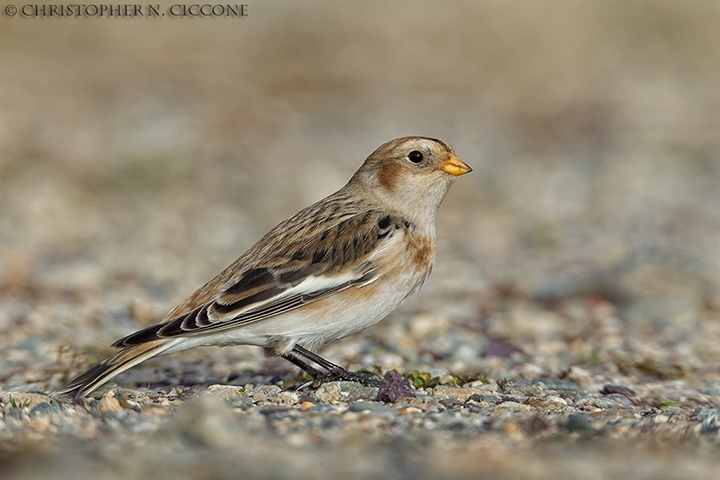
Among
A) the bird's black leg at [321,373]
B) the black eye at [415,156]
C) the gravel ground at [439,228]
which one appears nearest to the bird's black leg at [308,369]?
the bird's black leg at [321,373]

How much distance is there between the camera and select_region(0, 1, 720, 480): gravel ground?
393 cm

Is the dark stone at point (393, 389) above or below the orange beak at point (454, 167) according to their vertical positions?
below

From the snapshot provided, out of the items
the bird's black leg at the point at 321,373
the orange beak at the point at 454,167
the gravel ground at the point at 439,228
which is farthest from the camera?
the orange beak at the point at 454,167

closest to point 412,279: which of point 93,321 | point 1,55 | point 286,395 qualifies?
point 286,395

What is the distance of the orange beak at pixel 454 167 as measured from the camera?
19.0 ft

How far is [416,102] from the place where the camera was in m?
15.2

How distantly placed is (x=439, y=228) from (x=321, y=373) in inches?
208

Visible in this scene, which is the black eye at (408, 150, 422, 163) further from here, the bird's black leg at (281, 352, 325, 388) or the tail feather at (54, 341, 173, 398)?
the tail feather at (54, 341, 173, 398)

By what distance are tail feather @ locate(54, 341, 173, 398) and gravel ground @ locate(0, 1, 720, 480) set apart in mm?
145

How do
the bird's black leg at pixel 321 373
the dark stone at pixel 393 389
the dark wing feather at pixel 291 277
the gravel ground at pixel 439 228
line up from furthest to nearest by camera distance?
the bird's black leg at pixel 321 373 < the dark wing feather at pixel 291 277 < the dark stone at pixel 393 389 < the gravel ground at pixel 439 228

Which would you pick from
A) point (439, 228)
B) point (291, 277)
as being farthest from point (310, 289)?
point (439, 228)

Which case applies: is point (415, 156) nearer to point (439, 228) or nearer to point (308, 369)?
point (308, 369)

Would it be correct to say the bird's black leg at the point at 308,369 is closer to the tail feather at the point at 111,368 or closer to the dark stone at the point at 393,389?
the dark stone at the point at 393,389

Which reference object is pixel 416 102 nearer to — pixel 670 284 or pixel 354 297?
pixel 670 284
